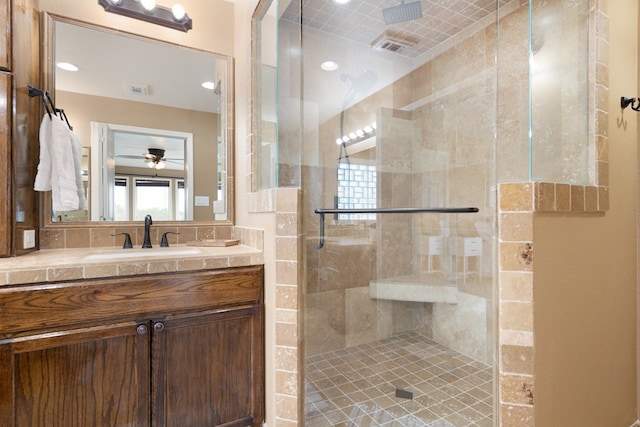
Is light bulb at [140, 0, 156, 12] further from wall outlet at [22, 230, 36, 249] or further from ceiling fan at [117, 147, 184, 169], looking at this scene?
wall outlet at [22, 230, 36, 249]

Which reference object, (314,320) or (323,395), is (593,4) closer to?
(314,320)

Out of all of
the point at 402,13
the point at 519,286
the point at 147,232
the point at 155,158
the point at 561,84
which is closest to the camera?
the point at 519,286

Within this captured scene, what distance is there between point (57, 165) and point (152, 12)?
44.7 inches

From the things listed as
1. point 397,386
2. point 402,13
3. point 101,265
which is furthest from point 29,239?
point 402,13

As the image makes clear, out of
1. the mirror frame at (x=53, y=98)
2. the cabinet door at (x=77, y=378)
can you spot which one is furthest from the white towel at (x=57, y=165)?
the cabinet door at (x=77, y=378)

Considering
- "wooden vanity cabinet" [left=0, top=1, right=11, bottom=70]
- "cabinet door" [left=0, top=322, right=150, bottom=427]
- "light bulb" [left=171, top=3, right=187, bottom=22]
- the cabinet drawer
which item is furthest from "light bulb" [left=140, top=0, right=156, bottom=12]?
"cabinet door" [left=0, top=322, right=150, bottom=427]

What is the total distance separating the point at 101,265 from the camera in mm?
1279

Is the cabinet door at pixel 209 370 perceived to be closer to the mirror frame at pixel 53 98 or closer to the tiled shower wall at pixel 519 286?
the mirror frame at pixel 53 98

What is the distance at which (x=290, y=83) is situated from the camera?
199 centimetres

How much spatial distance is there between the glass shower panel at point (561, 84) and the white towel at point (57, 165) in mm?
2303

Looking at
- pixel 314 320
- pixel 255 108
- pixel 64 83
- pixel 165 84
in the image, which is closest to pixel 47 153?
pixel 64 83

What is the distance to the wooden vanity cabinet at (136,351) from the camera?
1.17 meters

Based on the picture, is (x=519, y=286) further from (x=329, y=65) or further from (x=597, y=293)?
(x=329, y=65)

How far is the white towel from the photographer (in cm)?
160
